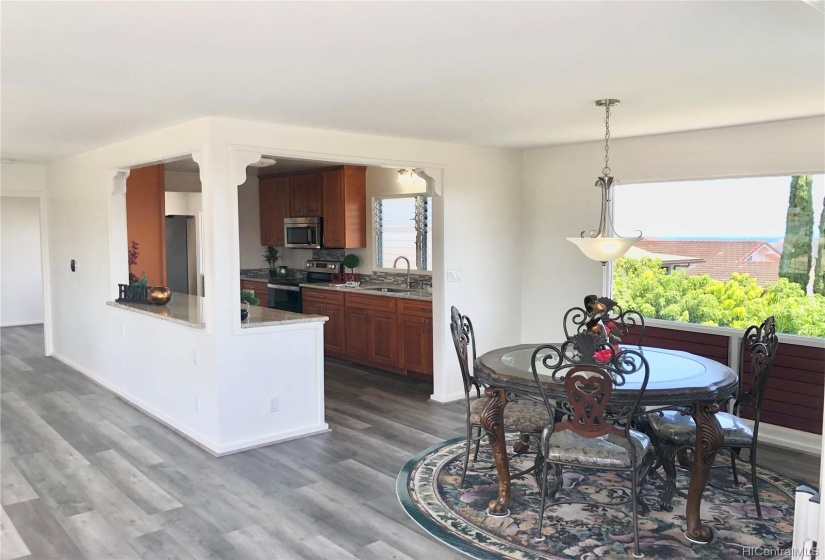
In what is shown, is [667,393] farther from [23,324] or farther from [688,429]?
[23,324]

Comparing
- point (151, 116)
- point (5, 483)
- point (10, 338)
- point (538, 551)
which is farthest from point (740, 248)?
point (10, 338)

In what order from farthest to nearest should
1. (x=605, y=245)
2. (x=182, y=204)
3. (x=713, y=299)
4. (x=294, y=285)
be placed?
(x=182, y=204) < (x=294, y=285) < (x=713, y=299) < (x=605, y=245)

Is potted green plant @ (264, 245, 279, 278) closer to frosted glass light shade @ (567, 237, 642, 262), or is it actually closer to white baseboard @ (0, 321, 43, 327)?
white baseboard @ (0, 321, 43, 327)

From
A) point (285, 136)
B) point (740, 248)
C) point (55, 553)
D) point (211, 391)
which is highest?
point (285, 136)

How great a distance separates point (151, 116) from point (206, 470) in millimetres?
2354

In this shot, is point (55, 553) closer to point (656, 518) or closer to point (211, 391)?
point (211, 391)

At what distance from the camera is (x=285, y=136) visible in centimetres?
455

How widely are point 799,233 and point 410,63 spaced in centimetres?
327

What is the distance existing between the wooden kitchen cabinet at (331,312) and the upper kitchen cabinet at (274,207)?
1.38 meters

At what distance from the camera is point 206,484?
149 inches

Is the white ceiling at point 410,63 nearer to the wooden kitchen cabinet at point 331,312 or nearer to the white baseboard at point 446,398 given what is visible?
the white baseboard at point 446,398

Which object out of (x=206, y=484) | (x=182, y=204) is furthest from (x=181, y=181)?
(x=206, y=484)

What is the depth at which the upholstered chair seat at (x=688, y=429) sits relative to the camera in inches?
130

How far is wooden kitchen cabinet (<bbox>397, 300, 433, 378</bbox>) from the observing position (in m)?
6.20
